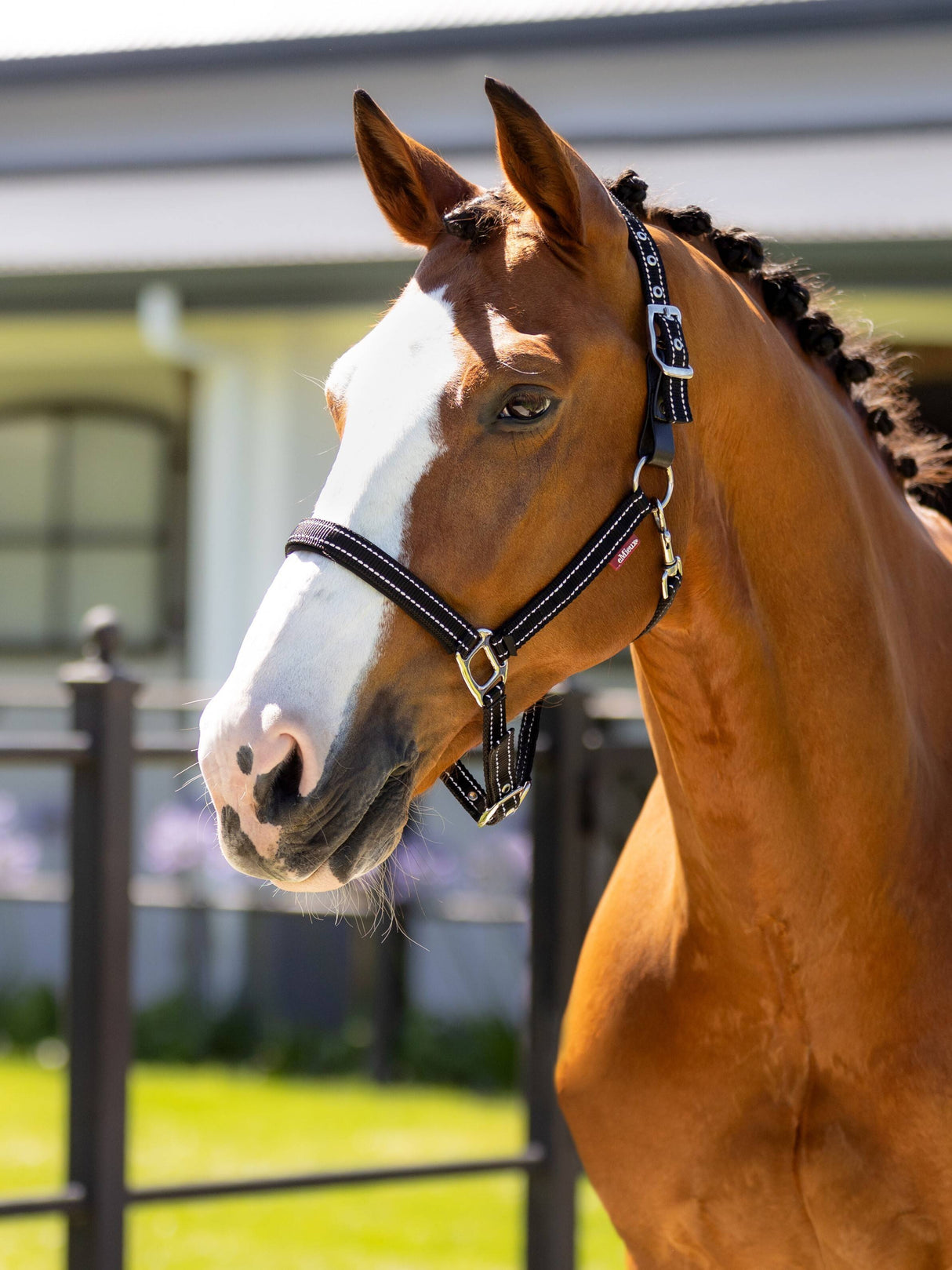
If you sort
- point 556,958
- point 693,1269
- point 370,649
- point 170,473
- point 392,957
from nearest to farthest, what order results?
point 370,649
point 693,1269
point 556,958
point 392,957
point 170,473

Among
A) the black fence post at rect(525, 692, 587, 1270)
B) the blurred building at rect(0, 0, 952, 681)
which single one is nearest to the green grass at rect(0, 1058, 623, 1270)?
the black fence post at rect(525, 692, 587, 1270)

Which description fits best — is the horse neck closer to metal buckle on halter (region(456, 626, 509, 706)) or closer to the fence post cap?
metal buckle on halter (region(456, 626, 509, 706))

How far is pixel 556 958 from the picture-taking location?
352cm

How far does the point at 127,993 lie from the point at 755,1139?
1.64 meters

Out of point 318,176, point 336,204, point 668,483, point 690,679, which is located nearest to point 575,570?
point 668,483

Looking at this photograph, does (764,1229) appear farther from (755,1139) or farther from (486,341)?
(486,341)

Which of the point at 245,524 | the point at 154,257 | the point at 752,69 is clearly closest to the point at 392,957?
the point at 245,524

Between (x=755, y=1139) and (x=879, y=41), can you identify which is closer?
(x=755, y=1139)

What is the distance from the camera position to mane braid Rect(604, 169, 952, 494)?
1.97 m

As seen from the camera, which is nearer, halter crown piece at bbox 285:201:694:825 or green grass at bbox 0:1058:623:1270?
halter crown piece at bbox 285:201:694:825

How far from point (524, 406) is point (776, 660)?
508 mm

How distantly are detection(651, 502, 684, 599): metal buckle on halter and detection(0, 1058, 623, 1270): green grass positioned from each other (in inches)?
111

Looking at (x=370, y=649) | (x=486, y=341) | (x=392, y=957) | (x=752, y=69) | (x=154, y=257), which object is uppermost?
(x=752, y=69)

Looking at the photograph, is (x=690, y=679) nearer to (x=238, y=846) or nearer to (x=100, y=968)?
(x=238, y=846)
